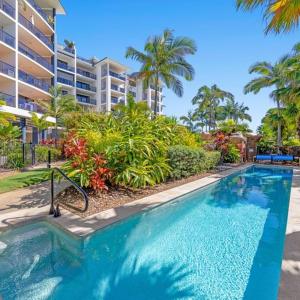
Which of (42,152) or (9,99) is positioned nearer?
(42,152)

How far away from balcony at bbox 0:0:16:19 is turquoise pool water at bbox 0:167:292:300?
23.8 meters

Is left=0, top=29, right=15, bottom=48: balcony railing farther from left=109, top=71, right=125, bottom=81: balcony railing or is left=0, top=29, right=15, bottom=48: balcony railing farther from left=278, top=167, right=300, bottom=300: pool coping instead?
left=109, top=71, right=125, bottom=81: balcony railing

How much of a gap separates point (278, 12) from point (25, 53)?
26022 millimetres

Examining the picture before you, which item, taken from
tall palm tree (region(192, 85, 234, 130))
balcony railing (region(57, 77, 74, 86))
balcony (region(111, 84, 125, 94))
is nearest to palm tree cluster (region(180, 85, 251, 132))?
tall palm tree (region(192, 85, 234, 130))

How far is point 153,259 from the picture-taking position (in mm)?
4754

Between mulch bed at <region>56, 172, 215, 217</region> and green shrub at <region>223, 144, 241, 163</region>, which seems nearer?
mulch bed at <region>56, 172, 215, 217</region>

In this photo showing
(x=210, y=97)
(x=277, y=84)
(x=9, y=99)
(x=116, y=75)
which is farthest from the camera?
(x=116, y=75)

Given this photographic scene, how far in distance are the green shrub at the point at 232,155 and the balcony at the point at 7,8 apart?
2389 cm

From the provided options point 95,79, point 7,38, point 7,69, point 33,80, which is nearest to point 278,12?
point 7,69

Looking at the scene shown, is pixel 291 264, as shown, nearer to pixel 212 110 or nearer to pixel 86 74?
pixel 212 110

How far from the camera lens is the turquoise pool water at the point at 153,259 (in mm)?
3742

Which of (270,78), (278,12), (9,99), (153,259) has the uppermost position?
(270,78)

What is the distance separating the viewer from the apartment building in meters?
21.6

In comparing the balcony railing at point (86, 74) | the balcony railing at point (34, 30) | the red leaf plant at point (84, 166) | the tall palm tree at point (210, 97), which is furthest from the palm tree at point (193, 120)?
the red leaf plant at point (84, 166)
